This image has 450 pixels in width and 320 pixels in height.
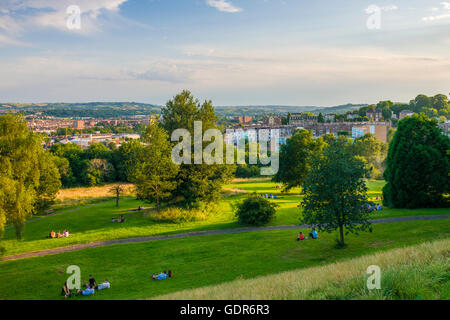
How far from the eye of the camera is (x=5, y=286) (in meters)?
19.5

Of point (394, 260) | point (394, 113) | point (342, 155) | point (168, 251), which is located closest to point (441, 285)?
point (394, 260)

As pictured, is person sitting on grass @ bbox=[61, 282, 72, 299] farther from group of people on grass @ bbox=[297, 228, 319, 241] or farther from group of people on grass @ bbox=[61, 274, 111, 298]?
group of people on grass @ bbox=[297, 228, 319, 241]

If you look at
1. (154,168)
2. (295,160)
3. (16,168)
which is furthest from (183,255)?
(295,160)

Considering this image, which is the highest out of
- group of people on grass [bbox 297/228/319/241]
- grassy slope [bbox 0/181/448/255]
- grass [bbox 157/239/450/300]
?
grass [bbox 157/239/450/300]

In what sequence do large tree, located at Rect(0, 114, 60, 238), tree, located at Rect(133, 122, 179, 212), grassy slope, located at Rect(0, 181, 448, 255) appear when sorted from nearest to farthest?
1. large tree, located at Rect(0, 114, 60, 238)
2. grassy slope, located at Rect(0, 181, 448, 255)
3. tree, located at Rect(133, 122, 179, 212)

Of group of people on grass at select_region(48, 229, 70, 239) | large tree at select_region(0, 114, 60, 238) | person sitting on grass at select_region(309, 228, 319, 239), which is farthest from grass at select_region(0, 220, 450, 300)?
group of people on grass at select_region(48, 229, 70, 239)

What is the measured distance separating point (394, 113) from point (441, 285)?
201973 mm

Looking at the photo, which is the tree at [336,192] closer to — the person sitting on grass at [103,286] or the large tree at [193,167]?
the person sitting on grass at [103,286]

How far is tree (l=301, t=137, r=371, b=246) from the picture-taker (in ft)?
73.4

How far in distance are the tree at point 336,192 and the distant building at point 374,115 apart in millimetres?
163466

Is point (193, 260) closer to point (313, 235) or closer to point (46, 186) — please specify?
point (313, 235)

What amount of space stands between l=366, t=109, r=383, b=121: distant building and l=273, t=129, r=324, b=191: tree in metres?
129

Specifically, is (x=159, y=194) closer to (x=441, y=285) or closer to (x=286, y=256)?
(x=286, y=256)
